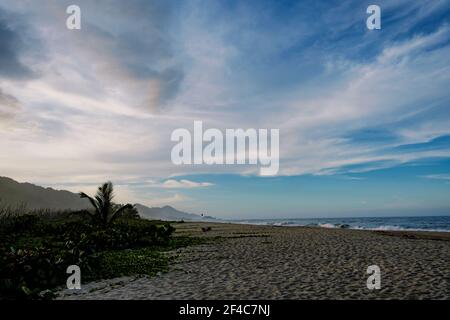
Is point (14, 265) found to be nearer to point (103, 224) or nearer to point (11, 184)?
point (103, 224)

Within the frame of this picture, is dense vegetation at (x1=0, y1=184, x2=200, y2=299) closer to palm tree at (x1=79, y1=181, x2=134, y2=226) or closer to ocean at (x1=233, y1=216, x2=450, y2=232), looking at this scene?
palm tree at (x1=79, y1=181, x2=134, y2=226)

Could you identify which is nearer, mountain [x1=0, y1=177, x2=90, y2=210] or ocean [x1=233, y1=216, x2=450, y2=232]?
ocean [x1=233, y1=216, x2=450, y2=232]

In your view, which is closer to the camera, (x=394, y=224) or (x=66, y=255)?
(x=66, y=255)

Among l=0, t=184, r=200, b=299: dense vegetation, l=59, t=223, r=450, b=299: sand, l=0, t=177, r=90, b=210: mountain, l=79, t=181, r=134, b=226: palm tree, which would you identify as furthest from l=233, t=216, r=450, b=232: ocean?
l=0, t=177, r=90, b=210: mountain

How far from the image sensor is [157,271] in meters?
13.2

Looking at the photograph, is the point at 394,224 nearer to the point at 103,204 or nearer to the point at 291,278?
the point at 103,204

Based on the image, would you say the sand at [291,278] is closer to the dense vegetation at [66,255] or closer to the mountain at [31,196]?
the dense vegetation at [66,255]

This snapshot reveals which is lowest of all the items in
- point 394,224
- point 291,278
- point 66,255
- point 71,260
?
point 394,224

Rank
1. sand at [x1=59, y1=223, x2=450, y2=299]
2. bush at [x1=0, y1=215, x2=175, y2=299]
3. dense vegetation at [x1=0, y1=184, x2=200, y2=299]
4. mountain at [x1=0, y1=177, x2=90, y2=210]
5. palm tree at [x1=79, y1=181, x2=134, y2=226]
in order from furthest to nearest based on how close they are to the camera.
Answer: mountain at [x1=0, y1=177, x2=90, y2=210]
palm tree at [x1=79, y1=181, x2=134, y2=226]
dense vegetation at [x1=0, y1=184, x2=200, y2=299]
bush at [x1=0, y1=215, x2=175, y2=299]
sand at [x1=59, y1=223, x2=450, y2=299]

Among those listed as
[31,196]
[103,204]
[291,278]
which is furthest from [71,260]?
[31,196]

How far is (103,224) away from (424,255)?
74.0 feet

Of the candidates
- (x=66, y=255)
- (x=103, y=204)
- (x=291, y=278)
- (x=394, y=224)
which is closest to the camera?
(x=291, y=278)
